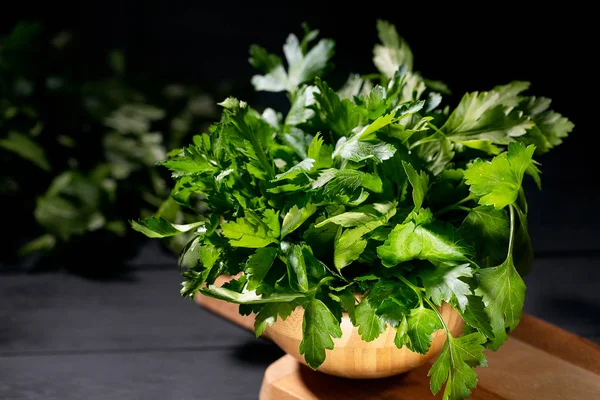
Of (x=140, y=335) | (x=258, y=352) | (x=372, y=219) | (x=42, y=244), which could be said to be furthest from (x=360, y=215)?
(x=42, y=244)

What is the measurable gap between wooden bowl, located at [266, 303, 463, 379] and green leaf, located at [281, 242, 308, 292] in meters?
0.04

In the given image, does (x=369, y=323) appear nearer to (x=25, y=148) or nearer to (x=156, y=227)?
(x=156, y=227)

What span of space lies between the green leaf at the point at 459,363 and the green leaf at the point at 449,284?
0.04m

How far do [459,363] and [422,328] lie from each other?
2.2 inches

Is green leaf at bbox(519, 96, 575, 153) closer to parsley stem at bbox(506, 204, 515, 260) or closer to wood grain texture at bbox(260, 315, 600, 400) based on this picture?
parsley stem at bbox(506, 204, 515, 260)

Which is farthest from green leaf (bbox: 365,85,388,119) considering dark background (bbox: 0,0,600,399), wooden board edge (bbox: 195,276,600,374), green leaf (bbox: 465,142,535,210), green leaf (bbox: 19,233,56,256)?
green leaf (bbox: 19,233,56,256)

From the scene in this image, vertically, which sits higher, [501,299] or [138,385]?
[501,299]

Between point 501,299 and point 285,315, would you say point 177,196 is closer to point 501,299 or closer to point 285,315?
point 285,315

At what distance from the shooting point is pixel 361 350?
2.19 ft

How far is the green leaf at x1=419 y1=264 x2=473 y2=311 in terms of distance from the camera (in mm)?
597

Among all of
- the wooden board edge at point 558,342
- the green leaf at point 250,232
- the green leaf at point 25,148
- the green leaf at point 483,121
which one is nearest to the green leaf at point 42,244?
the green leaf at point 25,148

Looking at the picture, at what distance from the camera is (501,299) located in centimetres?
64

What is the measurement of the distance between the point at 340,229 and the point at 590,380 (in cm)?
39

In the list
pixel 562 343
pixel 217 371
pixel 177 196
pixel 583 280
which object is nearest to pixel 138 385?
pixel 217 371
